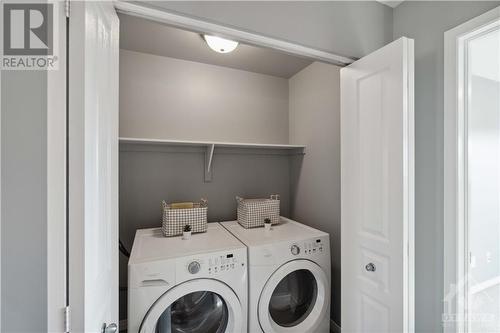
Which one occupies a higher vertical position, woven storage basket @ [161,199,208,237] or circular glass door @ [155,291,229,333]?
woven storage basket @ [161,199,208,237]

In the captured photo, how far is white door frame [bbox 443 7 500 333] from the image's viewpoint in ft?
3.70

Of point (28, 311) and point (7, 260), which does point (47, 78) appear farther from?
point (28, 311)

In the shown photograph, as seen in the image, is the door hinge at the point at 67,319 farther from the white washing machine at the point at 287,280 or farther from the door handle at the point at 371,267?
the door handle at the point at 371,267

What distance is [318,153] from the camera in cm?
215

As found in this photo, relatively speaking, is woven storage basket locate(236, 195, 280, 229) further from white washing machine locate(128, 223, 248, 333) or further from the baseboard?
the baseboard

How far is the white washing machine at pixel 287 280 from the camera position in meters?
1.49

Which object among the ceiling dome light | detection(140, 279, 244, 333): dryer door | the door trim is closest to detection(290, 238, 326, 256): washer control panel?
detection(140, 279, 244, 333): dryer door

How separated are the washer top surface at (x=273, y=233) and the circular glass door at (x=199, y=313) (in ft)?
1.42

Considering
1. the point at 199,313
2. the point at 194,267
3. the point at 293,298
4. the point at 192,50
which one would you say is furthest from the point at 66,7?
the point at 293,298

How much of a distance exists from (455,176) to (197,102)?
2.06 metres

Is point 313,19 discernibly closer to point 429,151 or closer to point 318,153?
point 429,151

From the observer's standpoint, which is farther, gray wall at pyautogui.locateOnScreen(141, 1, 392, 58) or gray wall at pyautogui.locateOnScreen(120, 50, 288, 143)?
gray wall at pyautogui.locateOnScreen(120, 50, 288, 143)

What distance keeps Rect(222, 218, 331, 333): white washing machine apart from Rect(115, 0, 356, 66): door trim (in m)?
1.22

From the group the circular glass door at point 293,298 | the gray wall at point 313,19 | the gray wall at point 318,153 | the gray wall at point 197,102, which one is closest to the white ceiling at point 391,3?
the gray wall at point 313,19
